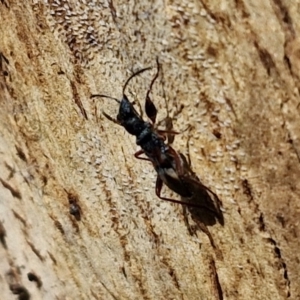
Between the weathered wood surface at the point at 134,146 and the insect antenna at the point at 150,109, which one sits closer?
the weathered wood surface at the point at 134,146

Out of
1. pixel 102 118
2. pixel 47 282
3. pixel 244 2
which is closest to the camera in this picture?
pixel 244 2

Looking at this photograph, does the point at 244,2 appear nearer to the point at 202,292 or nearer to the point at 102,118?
the point at 102,118

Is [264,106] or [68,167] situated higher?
[68,167]

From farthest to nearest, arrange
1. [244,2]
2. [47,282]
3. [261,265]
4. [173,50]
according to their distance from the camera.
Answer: [47,282] < [261,265] < [173,50] < [244,2]

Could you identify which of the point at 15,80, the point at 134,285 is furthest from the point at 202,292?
the point at 15,80

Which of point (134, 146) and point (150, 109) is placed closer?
point (150, 109)
